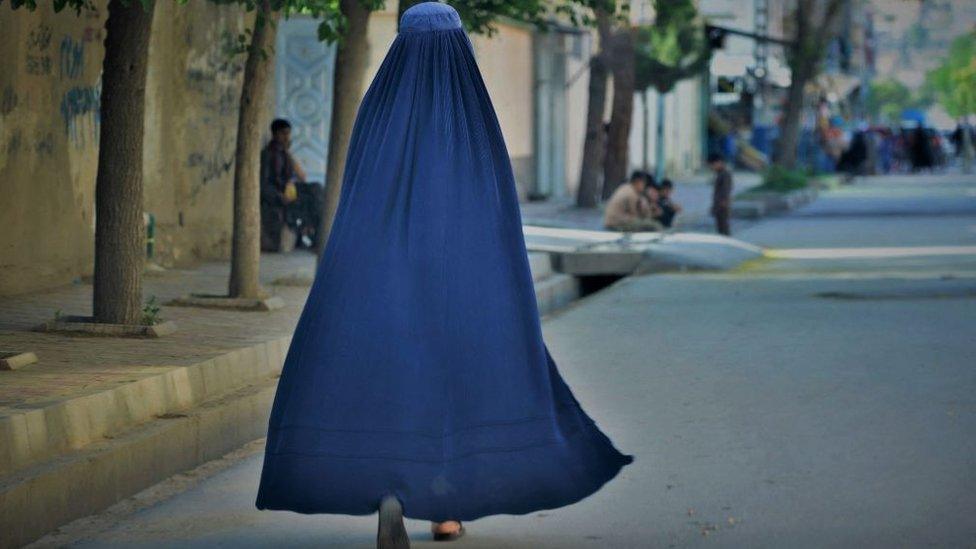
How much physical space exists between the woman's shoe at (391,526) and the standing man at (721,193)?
2070cm

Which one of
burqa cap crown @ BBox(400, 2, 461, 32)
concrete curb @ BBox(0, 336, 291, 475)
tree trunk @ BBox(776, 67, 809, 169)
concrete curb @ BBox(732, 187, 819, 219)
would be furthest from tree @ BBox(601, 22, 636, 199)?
burqa cap crown @ BBox(400, 2, 461, 32)

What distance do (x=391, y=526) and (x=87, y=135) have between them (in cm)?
946

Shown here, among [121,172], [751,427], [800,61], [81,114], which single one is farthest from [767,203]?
[751,427]

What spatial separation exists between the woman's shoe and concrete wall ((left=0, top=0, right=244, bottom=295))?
7.81 meters

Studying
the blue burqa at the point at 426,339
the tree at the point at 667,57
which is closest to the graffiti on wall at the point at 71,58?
the blue burqa at the point at 426,339

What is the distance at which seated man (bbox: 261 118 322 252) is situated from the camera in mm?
18516

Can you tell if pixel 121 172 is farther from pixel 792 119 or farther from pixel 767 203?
pixel 792 119

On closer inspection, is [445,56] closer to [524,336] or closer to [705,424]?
[524,336]

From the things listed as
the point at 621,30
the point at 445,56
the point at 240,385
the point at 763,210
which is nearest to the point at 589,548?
the point at 445,56

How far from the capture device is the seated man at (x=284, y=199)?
60.7ft

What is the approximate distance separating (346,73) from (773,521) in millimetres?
8729

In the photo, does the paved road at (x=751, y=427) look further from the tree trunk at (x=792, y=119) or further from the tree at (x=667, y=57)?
the tree trunk at (x=792, y=119)

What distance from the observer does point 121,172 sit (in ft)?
36.1

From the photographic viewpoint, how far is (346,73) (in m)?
14.9
